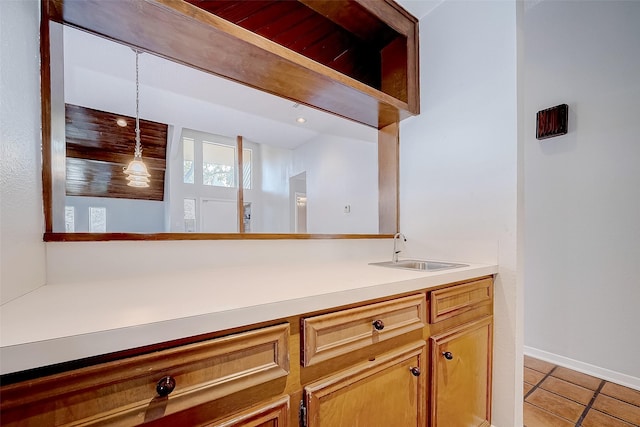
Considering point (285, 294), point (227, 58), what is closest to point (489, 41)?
point (227, 58)

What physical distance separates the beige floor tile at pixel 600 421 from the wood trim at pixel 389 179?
133 centimetres

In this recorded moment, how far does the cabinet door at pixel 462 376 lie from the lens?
1027 millimetres

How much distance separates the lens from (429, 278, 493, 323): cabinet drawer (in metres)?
1.03

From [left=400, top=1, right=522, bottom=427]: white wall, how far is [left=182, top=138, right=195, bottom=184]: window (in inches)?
219

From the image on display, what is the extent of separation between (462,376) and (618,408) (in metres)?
1.14

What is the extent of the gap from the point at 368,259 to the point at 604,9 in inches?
88.9

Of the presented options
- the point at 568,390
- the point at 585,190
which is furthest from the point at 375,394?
the point at 585,190

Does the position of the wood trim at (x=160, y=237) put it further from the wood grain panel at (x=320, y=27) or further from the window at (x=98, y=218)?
the window at (x=98, y=218)

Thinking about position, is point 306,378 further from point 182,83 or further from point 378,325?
point 182,83

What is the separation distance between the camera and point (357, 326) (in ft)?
2.61

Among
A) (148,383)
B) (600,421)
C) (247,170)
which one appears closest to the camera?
(148,383)

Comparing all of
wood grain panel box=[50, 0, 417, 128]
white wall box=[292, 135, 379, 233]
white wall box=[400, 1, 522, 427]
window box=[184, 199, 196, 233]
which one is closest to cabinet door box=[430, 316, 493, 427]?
white wall box=[400, 1, 522, 427]

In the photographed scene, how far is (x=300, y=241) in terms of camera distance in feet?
4.65

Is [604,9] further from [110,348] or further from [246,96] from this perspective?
[110,348]
